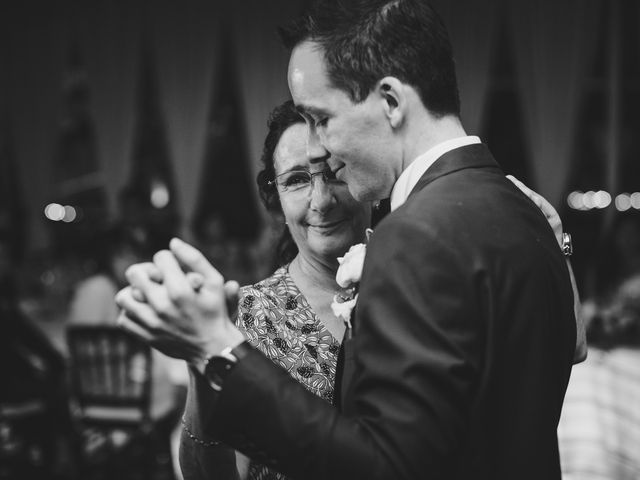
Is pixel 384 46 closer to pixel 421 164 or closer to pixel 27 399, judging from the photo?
pixel 421 164

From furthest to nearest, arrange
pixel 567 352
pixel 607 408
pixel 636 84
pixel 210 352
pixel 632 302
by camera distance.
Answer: pixel 636 84 < pixel 632 302 < pixel 607 408 < pixel 567 352 < pixel 210 352

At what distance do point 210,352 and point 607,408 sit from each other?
225 centimetres

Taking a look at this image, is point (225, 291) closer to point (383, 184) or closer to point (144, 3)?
point (383, 184)

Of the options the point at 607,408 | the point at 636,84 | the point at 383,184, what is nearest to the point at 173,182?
the point at 636,84

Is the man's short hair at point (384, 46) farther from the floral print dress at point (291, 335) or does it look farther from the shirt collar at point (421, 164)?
the floral print dress at point (291, 335)

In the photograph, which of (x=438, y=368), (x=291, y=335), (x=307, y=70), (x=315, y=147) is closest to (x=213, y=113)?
(x=291, y=335)

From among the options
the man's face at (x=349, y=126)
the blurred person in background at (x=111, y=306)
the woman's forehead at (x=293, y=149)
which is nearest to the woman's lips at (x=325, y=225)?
the woman's forehead at (x=293, y=149)

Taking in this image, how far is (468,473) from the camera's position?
3.00 feet

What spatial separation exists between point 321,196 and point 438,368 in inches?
31.4

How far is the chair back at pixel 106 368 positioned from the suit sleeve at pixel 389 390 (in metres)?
3.15

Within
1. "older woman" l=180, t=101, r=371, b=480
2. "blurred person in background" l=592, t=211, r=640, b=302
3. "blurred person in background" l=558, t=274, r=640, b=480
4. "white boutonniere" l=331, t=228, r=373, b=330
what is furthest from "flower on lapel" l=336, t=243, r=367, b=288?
"blurred person in background" l=592, t=211, r=640, b=302

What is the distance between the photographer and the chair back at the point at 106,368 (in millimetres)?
3895

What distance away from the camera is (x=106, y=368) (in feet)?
12.8

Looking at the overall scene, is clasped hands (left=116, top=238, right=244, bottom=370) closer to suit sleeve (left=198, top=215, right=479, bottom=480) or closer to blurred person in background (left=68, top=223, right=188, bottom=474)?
suit sleeve (left=198, top=215, right=479, bottom=480)
